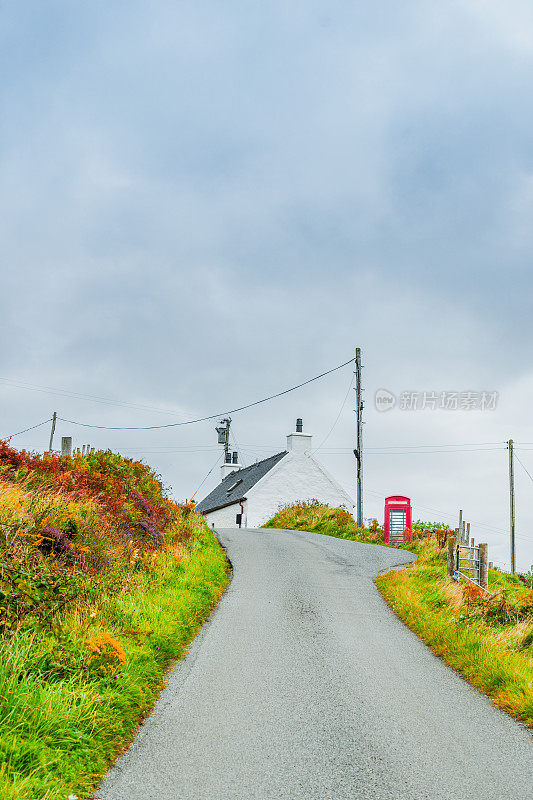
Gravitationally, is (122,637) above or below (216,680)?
above

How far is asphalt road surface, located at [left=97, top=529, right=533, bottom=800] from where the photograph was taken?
500cm

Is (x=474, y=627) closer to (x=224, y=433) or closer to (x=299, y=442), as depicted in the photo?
(x=299, y=442)

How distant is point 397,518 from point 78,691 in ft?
75.2

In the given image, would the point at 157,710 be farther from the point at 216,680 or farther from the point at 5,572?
the point at 5,572

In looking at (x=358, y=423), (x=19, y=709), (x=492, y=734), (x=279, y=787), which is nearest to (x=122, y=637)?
(x=19, y=709)

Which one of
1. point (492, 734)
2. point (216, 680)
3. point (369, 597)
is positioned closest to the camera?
point (492, 734)

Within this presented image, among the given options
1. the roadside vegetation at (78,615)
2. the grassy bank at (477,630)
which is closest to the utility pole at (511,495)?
the grassy bank at (477,630)

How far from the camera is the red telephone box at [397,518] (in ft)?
86.9

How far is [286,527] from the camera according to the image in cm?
3100

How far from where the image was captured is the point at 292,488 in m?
38.8

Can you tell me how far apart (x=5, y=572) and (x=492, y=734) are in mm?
5534

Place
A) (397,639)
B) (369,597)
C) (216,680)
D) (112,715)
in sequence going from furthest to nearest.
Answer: (369,597), (397,639), (216,680), (112,715)

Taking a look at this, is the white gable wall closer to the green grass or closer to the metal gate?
the metal gate

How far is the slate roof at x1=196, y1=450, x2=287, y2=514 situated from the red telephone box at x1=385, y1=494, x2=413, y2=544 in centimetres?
1252
